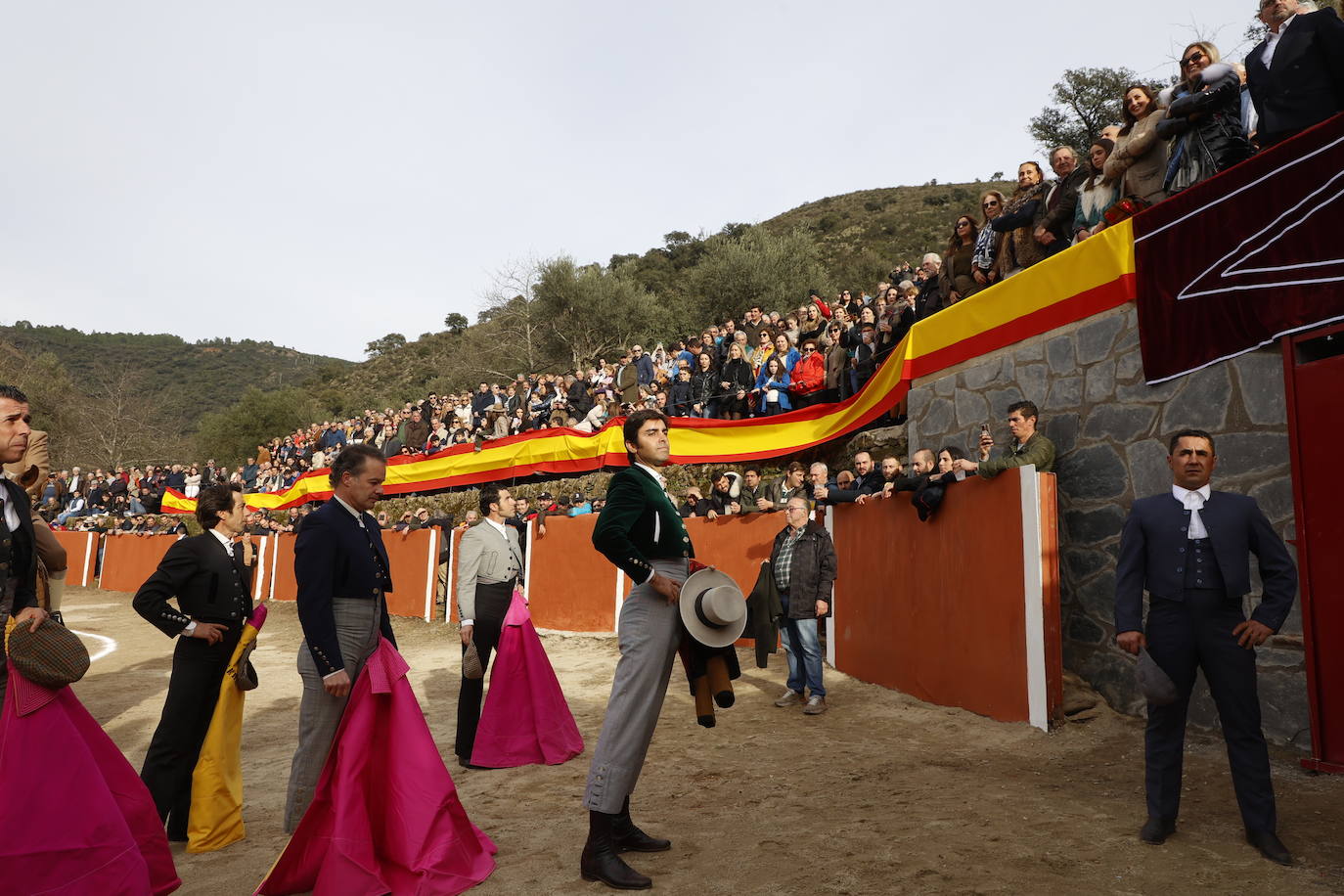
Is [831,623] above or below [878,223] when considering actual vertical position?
below

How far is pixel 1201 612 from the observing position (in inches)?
144

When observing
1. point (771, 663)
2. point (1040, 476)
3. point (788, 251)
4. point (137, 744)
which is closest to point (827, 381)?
point (771, 663)

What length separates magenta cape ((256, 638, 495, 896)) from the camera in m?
3.32

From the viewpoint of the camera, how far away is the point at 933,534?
7062mm

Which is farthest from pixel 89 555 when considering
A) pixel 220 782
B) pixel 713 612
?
pixel 713 612

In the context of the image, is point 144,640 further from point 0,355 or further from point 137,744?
point 0,355

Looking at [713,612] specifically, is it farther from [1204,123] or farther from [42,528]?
[1204,123]

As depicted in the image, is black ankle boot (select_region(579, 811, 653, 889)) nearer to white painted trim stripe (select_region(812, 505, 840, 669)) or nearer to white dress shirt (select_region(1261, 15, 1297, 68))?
white dress shirt (select_region(1261, 15, 1297, 68))

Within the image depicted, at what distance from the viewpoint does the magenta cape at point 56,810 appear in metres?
2.82

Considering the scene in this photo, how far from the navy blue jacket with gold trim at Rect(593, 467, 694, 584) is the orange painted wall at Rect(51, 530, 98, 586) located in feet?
93.1

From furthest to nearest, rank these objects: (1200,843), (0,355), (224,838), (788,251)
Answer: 1. (0,355)
2. (788,251)
3. (224,838)
4. (1200,843)

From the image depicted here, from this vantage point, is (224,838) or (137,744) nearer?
(224,838)

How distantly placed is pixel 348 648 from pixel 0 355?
56583 mm

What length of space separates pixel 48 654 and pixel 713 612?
226cm
